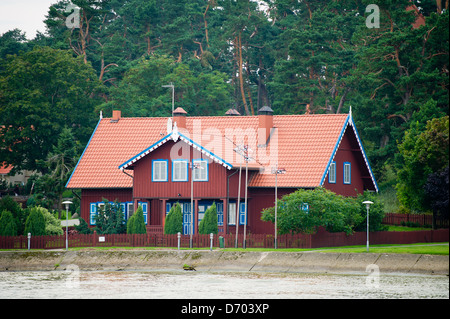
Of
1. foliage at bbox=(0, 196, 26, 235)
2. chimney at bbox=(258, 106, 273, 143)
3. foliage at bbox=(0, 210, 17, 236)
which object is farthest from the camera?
chimney at bbox=(258, 106, 273, 143)

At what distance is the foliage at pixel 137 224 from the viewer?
53.9 metres

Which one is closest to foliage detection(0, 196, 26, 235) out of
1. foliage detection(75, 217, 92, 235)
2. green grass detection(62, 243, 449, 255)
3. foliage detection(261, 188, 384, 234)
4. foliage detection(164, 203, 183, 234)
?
foliage detection(75, 217, 92, 235)

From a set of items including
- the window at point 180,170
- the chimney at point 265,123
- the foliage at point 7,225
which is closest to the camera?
the foliage at point 7,225

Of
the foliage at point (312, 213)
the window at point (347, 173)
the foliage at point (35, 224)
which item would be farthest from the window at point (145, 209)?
the window at point (347, 173)

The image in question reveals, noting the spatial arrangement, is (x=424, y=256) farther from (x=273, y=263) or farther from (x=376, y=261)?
(x=273, y=263)

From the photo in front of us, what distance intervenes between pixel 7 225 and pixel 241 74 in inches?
2029

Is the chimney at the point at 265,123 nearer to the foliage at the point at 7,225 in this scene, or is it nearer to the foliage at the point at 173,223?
the foliage at the point at 173,223

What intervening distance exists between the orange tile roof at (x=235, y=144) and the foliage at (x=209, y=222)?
3.02 meters

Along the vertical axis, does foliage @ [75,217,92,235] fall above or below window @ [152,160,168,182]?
below

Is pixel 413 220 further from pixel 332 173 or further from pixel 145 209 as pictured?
pixel 145 209

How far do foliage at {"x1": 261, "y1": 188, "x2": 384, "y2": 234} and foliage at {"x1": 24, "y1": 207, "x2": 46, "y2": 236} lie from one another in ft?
40.8

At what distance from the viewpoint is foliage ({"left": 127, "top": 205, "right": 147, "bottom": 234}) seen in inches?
2121

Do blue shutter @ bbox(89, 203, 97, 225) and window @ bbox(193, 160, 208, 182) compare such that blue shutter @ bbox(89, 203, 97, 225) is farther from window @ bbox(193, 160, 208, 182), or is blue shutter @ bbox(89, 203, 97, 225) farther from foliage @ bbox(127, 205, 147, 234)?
window @ bbox(193, 160, 208, 182)

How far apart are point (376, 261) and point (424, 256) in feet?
7.50
